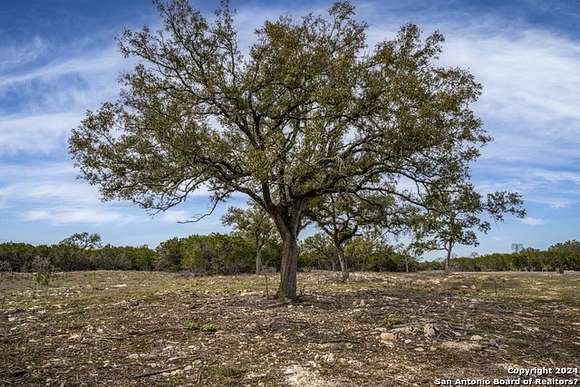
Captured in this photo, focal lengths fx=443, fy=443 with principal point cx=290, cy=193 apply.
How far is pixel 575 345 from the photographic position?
12.6 m

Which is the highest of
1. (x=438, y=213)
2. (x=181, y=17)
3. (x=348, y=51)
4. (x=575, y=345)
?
(x=181, y=17)

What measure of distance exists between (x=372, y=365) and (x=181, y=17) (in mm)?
14471

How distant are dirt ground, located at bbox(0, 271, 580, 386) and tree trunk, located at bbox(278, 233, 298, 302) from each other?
67cm

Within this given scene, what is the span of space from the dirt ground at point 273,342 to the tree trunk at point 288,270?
67cm

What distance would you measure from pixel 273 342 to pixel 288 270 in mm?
7204

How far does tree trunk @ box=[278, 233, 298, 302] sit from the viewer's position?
1869 centimetres

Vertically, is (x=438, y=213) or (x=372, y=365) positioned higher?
(x=438, y=213)

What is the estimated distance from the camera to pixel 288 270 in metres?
18.9

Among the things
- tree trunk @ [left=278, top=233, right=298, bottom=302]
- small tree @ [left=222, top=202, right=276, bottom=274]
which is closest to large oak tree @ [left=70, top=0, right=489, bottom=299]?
tree trunk @ [left=278, top=233, right=298, bottom=302]

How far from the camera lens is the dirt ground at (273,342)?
9.09 meters

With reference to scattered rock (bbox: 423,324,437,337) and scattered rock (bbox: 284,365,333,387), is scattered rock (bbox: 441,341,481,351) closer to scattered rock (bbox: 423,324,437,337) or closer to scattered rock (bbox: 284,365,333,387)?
scattered rock (bbox: 423,324,437,337)

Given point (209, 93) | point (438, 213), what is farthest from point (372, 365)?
point (209, 93)

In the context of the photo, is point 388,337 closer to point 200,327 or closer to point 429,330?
point 429,330

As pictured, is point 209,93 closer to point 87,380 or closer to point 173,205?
point 173,205
